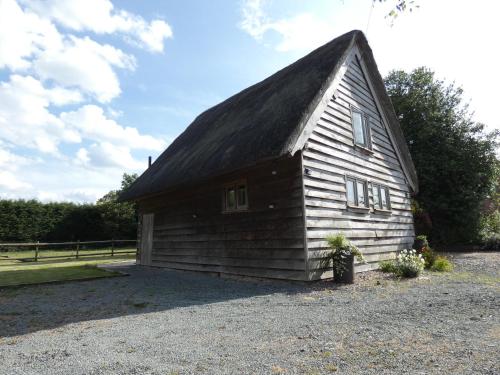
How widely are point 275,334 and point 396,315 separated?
2.03 metres

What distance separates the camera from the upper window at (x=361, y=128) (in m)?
11.5

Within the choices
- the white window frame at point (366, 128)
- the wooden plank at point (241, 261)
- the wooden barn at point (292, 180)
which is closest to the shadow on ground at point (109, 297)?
the wooden plank at point (241, 261)

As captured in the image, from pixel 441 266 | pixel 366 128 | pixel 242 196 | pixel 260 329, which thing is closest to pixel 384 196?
pixel 366 128

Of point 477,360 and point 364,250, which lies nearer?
point 477,360

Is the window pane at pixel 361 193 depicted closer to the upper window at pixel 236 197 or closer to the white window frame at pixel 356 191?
the white window frame at pixel 356 191

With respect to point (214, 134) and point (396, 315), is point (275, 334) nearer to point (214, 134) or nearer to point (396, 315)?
point (396, 315)

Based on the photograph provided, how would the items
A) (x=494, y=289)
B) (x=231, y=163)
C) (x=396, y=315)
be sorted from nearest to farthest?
(x=396, y=315), (x=494, y=289), (x=231, y=163)

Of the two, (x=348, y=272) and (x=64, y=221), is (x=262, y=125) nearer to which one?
(x=348, y=272)

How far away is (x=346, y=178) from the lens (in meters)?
10.4

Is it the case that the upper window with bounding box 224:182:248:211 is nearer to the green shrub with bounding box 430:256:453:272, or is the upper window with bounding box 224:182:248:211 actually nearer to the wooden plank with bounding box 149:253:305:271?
the wooden plank with bounding box 149:253:305:271

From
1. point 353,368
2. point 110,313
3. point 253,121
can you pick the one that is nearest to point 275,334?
point 353,368

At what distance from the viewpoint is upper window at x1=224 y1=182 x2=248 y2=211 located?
1015 centimetres

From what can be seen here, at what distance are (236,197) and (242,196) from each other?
0.74 ft

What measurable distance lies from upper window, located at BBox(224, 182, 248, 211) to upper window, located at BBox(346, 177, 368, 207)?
3045mm
